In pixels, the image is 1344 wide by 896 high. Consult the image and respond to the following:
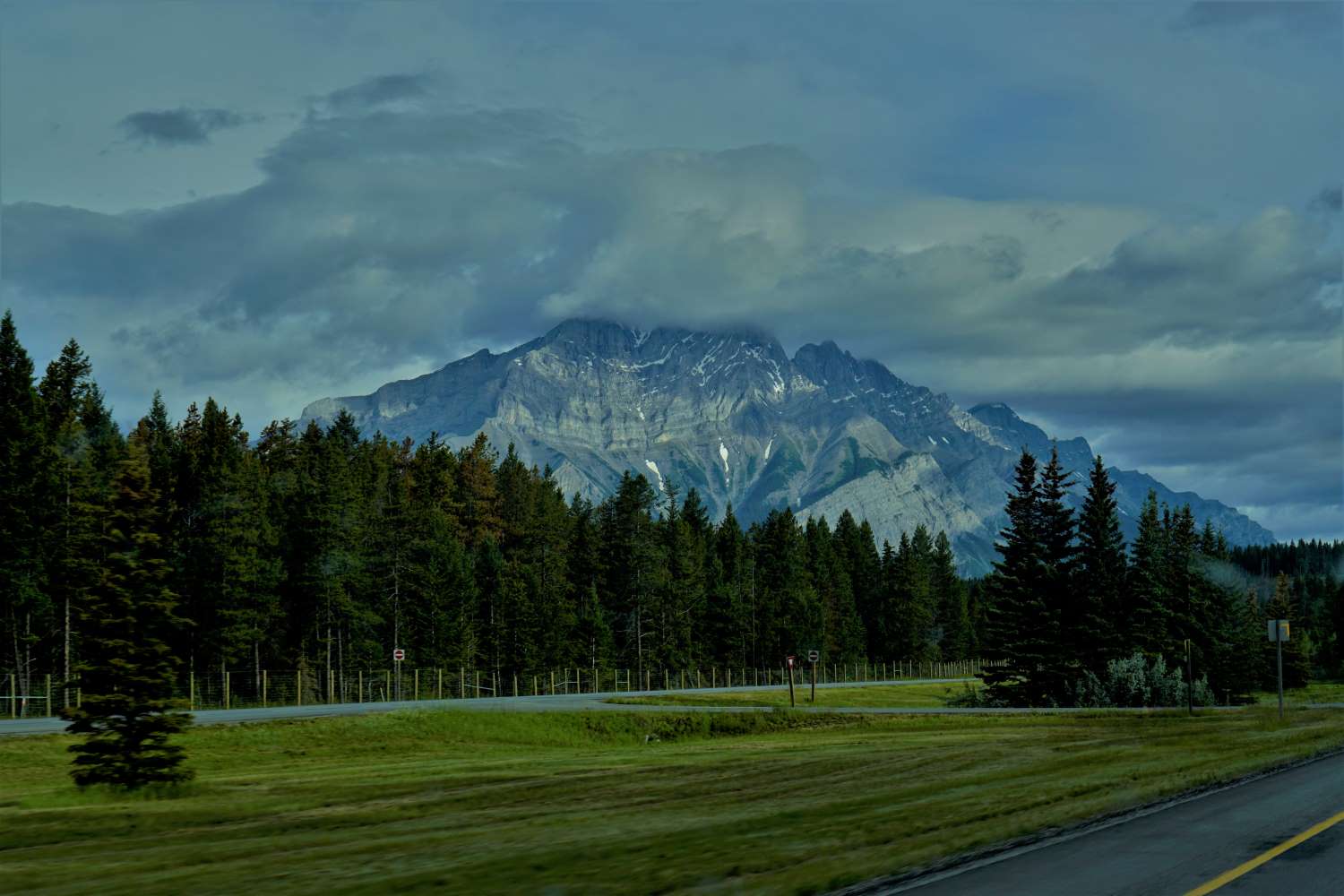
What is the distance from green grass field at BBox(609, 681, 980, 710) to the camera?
231 feet

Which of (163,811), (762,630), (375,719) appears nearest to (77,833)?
(163,811)

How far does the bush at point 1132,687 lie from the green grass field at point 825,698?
9846 mm

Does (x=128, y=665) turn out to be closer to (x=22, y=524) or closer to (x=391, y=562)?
(x=22, y=524)

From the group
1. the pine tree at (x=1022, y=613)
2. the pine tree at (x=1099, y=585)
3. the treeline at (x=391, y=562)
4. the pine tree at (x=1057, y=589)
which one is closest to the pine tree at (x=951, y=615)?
the treeline at (x=391, y=562)

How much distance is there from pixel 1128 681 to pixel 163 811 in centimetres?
5828

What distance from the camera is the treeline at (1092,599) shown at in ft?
238

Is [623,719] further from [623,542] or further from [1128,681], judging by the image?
[623,542]

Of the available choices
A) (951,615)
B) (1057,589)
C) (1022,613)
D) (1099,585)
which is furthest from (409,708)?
(951,615)

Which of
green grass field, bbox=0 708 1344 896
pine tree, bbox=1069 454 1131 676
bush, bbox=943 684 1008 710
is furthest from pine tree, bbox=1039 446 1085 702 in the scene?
green grass field, bbox=0 708 1344 896

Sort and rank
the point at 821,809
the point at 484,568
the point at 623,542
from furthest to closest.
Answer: the point at 623,542 < the point at 484,568 < the point at 821,809

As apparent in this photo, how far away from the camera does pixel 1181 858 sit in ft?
47.2

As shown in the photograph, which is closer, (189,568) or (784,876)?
(784,876)

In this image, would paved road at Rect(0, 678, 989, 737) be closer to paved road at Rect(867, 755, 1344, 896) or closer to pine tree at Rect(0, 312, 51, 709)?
pine tree at Rect(0, 312, 51, 709)

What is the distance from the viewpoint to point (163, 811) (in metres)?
21.6
